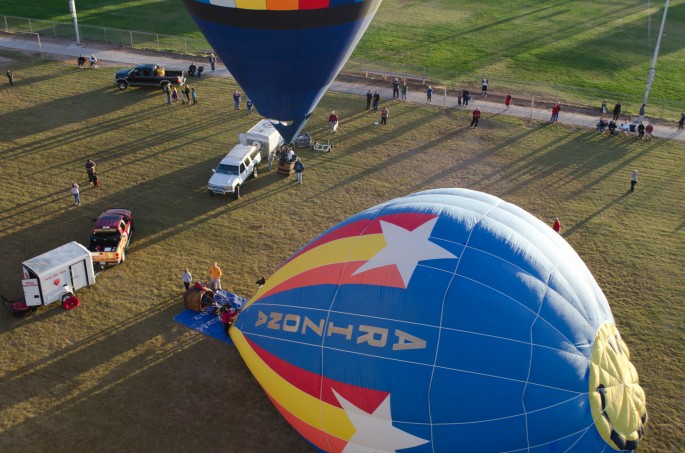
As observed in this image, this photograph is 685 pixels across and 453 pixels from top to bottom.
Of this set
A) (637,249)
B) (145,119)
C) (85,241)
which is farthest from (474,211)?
(145,119)

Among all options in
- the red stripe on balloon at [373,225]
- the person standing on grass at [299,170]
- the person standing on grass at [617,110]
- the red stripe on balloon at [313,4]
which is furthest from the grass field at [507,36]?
the red stripe on balloon at [373,225]

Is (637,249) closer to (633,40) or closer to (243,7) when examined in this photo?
(243,7)

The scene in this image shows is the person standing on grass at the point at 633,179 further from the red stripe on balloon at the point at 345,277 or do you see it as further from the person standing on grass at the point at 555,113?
the red stripe on balloon at the point at 345,277

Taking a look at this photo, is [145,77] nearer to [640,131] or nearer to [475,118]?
[475,118]

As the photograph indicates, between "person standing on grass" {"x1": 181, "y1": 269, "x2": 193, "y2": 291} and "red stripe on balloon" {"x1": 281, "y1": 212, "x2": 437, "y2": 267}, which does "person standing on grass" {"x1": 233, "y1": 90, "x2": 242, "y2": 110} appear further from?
"red stripe on balloon" {"x1": 281, "y1": 212, "x2": 437, "y2": 267}

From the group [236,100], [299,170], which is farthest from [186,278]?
[236,100]

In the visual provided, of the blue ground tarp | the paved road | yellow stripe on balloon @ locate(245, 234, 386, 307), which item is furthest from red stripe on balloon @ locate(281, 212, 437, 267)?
the paved road
